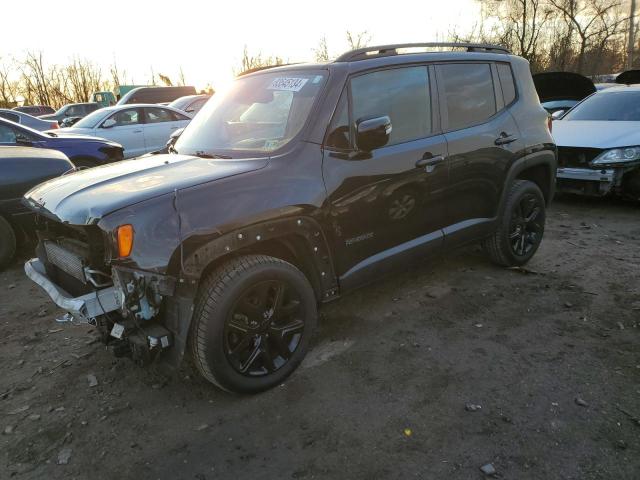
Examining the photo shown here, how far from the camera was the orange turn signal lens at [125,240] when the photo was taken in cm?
245

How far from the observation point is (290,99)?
336 centimetres

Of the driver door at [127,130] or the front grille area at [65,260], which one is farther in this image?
the driver door at [127,130]

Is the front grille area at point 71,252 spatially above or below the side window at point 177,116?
below

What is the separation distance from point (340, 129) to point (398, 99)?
0.64 meters

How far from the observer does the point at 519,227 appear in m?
4.68

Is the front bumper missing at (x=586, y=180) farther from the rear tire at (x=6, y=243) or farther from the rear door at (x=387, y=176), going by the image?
the rear tire at (x=6, y=243)

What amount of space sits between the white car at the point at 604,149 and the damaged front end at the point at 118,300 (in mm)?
6294

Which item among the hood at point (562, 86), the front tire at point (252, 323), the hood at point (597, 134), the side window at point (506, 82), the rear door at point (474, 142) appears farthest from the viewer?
the hood at point (562, 86)

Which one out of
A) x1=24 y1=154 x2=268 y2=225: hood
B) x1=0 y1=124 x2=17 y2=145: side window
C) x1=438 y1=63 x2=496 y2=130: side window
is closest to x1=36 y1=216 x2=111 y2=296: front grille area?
x1=24 y1=154 x2=268 y2=225: hood

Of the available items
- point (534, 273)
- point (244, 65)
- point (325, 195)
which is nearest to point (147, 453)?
point (325, 195)

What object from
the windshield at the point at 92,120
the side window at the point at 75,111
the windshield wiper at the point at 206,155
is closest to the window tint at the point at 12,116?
the windshield at the point at 92,120

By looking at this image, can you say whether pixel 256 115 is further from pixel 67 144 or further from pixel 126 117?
pixel 126 117

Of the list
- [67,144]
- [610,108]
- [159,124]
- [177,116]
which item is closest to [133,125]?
[159,124]

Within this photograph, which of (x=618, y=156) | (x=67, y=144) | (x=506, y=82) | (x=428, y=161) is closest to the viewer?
(x=428, y=161)
